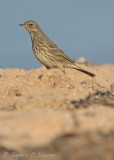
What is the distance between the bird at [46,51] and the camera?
8320mm

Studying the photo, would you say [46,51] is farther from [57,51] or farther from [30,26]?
[30,26]

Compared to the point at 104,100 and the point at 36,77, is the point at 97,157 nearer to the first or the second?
the point at 104,100

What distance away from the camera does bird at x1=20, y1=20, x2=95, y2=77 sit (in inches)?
328

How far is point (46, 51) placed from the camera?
835 centimetres

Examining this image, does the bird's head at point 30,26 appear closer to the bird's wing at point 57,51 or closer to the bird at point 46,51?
the bird at point 46,51

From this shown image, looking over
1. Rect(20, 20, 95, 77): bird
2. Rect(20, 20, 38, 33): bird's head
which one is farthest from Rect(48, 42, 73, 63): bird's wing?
Rect(20, 20, 38, 33): bird's head

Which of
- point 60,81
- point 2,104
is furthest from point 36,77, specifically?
point 2,104

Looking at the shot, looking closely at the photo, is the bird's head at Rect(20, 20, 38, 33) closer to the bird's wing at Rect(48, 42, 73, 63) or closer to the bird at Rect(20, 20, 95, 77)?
the bird at Rect(20, 20, 95, 77)

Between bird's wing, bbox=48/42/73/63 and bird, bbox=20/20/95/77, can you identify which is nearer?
bird, bbox=20/20/95/77

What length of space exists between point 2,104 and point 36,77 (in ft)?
7.56

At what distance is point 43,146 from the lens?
9.97ft

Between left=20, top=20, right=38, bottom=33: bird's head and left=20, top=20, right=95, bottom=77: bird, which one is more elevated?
left=20, top=20, right=38, bottom=33: bird's head

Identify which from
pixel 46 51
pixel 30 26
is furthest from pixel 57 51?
pixel 30 26

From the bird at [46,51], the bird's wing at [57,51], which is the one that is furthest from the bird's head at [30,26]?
the bird's wing at [57,51]
